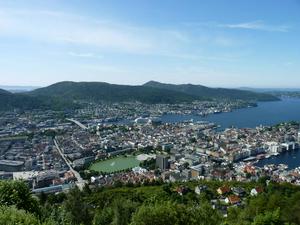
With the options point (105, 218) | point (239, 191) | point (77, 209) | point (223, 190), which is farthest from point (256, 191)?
point (77, 209)

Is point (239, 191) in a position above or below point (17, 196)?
below

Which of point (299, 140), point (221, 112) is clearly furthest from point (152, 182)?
point (221, 112)

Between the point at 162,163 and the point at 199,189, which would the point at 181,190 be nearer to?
the point at 199,189

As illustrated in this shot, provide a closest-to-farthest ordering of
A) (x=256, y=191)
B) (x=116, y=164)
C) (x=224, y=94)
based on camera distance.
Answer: (x=256, y=191), (x=116, y=164), (x=224, y=94)

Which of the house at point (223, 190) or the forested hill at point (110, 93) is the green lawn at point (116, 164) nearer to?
the house at point (223, 190)

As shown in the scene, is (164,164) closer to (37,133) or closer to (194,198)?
(194,198)

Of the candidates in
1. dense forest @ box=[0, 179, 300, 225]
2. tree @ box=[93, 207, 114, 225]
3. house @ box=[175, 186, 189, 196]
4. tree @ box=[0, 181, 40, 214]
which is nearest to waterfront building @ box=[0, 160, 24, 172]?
dense forest @ box=[0, 179, 300, 225]

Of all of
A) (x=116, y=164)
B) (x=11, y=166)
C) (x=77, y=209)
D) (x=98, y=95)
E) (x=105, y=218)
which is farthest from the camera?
(x=98, y=95)
